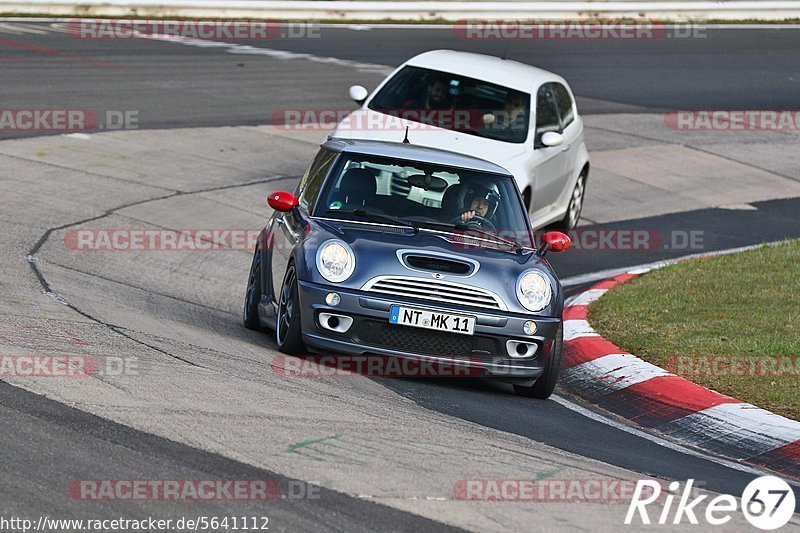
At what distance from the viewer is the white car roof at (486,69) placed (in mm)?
13812

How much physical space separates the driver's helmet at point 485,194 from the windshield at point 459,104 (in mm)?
3913

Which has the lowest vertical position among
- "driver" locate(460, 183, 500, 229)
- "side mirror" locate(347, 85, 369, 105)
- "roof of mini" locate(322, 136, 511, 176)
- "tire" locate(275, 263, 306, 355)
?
"tire" locate(275, 263, 306, 355)

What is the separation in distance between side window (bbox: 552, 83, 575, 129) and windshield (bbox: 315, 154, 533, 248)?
520 cm

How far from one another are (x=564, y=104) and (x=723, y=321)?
16.8 feet

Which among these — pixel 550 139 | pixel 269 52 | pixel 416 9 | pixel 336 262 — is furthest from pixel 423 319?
pixel 416 9

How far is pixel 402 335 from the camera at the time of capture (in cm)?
807

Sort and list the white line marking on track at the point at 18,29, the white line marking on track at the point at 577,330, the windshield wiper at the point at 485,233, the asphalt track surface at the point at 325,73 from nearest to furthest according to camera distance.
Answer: the windshield wiper at the point at 485,233
the white line marking on track at the point at 577,330
the asphalt track surface at the point at 325,73
the white line marking on track at the point at 18,29

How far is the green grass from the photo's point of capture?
8.63 m

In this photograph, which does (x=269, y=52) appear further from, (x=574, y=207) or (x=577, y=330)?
(x=577, y=330)

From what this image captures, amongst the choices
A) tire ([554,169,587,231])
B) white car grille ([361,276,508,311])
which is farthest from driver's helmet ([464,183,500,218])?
tire ([554,169,587,231])

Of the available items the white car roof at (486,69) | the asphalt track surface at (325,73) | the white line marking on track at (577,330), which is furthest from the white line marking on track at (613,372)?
the asphalt track surface at (325,73)

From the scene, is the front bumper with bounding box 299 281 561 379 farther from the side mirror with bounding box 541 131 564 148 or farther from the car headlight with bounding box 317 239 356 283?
the side mirror with bounding box 541 131 564 148

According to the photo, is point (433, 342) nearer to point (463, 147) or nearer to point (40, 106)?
point (463, 147)

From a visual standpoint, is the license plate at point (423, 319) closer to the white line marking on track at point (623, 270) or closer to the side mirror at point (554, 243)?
the side mirror at point (554, 243)
